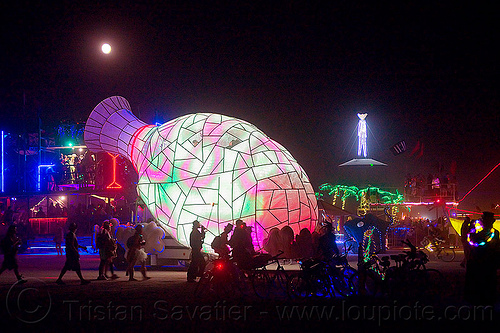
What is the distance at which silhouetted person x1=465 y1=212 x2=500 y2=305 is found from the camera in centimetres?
977

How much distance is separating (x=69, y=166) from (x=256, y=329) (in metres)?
28.3

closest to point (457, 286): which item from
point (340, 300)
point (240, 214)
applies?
point (340, 300)

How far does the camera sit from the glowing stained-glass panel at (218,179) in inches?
731

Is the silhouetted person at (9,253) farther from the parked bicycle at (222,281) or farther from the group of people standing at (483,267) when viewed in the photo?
the group of people standing at (483,267)

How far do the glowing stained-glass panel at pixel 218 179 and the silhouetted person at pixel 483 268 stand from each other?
30.7ft

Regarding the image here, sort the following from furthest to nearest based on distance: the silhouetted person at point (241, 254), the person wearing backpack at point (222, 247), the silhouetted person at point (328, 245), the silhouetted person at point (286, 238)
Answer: the silhouetted person at point (286, 238) → the silhouetted person at point (328, 245) → the silhouetted person at point (241, 254) → the person wearing backpack at point (222, 247)

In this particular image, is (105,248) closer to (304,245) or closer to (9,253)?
(9,253)

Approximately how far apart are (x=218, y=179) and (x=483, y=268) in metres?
10.6

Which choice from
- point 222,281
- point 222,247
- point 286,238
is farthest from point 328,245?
point 286,238

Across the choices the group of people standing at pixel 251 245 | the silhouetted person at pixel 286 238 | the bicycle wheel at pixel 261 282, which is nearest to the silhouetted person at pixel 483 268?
the group of people standing at pixel 251 245

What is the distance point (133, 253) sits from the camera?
15445 mm

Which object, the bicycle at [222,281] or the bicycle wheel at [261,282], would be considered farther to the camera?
the bicycle wheel at [261,282]

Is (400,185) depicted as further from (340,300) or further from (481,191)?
(340,300)

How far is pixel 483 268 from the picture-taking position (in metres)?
9.89
